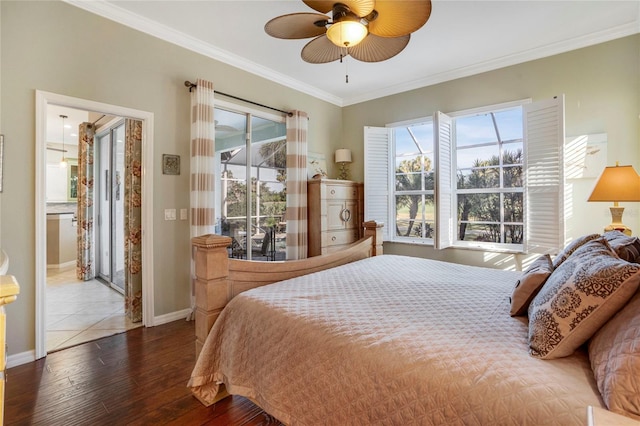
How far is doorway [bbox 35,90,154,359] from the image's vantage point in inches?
92.6

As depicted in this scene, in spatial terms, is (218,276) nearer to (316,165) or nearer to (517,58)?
(316,165)

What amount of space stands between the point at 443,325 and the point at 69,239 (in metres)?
6.98

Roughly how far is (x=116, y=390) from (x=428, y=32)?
3.94 m

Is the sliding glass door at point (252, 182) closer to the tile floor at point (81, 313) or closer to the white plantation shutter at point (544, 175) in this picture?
the tile floor at point (81, 313)

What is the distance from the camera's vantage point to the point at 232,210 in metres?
3.75

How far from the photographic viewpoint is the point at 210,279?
1.68 m

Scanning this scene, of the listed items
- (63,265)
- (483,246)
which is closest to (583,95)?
(483,246)

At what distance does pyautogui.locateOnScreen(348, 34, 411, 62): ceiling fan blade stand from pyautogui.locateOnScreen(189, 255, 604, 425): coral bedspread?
5.16 feet

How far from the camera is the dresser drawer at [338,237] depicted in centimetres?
419

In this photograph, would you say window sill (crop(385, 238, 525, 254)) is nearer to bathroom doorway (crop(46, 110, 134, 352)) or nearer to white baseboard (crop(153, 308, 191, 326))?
white baseboard (crop(153, 308, 191, 326))

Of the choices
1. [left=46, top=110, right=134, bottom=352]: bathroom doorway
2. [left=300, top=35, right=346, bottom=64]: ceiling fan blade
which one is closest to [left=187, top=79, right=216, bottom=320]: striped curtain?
[left=46, top=110, right=134, bottom=352]: bathroom doorway

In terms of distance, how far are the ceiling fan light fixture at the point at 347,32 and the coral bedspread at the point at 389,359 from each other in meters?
1.46

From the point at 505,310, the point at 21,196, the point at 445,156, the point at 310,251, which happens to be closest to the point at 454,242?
the point at 445,156

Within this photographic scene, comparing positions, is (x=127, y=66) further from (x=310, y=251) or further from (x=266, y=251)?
(x=310, y=251)
